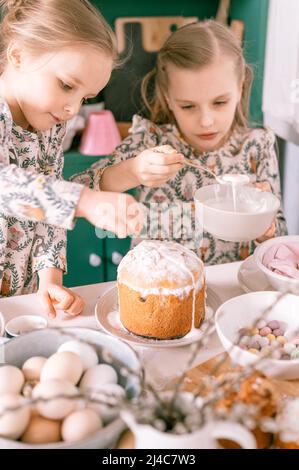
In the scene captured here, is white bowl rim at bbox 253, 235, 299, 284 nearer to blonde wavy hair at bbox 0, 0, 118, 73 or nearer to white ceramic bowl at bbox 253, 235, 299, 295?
white ceramic bowl at bbox 253, 235, 299, 295

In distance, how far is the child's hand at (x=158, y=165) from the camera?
1.26 metres

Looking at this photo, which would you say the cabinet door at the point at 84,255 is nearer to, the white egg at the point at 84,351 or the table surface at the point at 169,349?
the table surface at the point at 169,349

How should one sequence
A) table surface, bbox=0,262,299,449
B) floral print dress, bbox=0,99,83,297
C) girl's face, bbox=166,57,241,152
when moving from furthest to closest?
girl's face, bbox=166,57,241,152
floral print dress, bbox=0,99,83,297
table surface, bbox=0,262,299,449

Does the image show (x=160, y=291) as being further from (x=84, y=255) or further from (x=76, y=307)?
(x=84, y=255)

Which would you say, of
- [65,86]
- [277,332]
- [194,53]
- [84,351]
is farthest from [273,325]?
[194,53]

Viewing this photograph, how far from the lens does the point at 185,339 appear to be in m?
1.11

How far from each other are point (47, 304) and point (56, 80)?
19.2 inches

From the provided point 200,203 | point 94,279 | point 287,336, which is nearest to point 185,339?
point 287,336

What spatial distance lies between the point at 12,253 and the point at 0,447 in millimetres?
738

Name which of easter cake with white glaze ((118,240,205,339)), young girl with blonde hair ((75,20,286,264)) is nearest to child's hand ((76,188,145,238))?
easter cake with white glaze ((118,240,205,339))

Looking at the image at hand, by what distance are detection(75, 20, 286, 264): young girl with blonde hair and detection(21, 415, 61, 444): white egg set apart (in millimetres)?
786

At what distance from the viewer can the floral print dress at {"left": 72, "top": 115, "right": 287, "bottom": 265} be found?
1790 millimetres

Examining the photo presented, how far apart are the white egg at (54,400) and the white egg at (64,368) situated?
0.14ft
